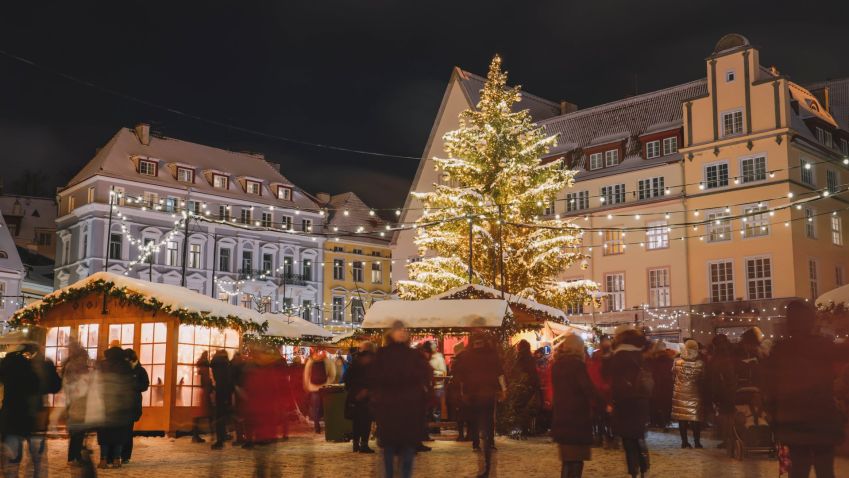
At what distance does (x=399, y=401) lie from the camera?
834 cm

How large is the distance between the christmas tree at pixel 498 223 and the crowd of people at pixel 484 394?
13033 mm

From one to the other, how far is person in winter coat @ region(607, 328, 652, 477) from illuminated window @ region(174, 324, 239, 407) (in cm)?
1152

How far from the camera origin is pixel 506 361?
714 inches

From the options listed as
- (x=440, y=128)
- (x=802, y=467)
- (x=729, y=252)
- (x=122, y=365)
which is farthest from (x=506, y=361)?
(x=440, y=128)

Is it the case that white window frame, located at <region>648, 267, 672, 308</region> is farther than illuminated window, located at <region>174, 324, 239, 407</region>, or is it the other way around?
white window frame, located at <region>648, 267, 672, 308</region>

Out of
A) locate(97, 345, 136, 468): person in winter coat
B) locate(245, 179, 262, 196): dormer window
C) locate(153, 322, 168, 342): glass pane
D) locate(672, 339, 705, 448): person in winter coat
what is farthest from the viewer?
locate(245, 179, 262, 196): dormer window

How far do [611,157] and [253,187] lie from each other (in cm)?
2655

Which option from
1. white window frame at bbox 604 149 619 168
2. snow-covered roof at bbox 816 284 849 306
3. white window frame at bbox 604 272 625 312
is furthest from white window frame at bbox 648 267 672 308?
snow-covered roof at bbox 816 284 849 306

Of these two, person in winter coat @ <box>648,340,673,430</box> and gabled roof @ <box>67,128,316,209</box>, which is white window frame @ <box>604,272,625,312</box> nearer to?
person in winter coat @ <box>648,340,673,430</box>

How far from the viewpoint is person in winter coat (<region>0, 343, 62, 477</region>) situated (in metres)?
9.30

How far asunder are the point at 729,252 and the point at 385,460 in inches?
1375

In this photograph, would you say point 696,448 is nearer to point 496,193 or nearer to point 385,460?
point 385,460

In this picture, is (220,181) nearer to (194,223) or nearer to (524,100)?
(194,223)

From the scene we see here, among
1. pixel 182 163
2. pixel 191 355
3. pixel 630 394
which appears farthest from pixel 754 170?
pixel 182 163
